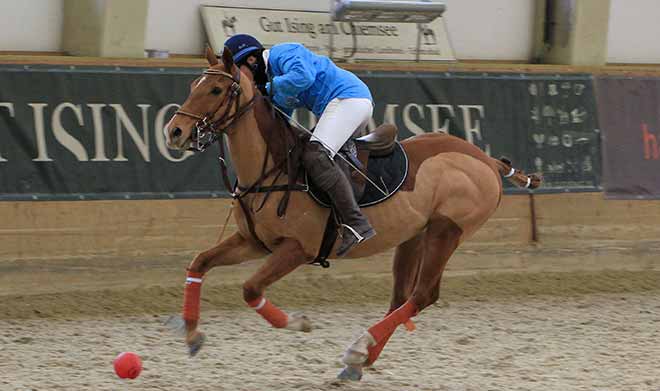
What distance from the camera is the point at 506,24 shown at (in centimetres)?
1313

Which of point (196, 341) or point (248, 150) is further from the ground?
point (248, 150)

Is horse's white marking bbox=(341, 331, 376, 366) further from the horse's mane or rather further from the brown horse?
the horse's mane

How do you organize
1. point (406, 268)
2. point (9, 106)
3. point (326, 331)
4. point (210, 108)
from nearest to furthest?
1. point (210, 108)
2. point (406, 268)
3. point (326, 331)
4. point (9, 106)

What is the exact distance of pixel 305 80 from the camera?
6.61m

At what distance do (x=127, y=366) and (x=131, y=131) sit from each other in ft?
10.8

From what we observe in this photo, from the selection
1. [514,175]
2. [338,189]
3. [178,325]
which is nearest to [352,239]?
[338,189]

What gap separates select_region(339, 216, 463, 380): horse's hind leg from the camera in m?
6.84

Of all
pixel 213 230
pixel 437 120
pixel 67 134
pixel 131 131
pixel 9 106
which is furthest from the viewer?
pixel 437 120

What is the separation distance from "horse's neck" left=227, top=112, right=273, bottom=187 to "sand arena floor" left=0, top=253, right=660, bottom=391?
129cm

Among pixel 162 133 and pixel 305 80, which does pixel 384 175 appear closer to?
pixel 305 80

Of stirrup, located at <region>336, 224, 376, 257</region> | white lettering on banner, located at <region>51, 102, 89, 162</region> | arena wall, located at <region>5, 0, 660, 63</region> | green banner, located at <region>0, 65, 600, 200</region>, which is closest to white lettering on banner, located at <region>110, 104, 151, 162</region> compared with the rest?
green banner, located at <region>0, 65, 600, 200</region>

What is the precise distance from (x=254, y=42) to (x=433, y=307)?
3.64 m

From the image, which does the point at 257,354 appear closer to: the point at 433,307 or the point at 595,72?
the point at 433,307

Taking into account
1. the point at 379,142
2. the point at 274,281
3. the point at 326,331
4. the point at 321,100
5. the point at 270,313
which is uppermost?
the point at 321,100
